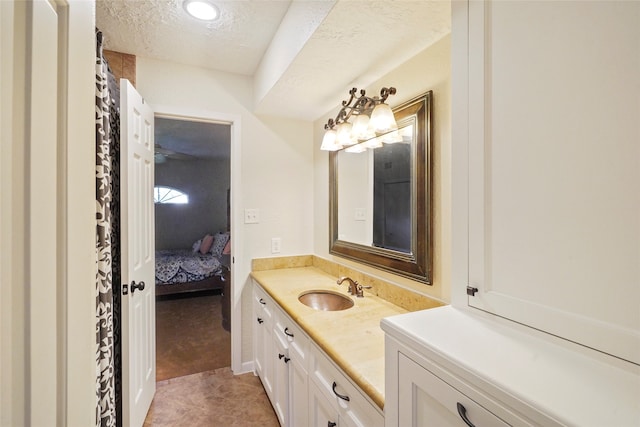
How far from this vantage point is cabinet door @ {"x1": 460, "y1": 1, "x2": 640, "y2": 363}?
0.53 meters

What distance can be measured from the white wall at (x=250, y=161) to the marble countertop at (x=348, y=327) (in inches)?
17.2

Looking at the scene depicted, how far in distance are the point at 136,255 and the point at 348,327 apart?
1.27 meters

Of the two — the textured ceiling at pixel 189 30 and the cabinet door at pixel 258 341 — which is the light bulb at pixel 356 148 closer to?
the textured ceiling at pixel 189 30

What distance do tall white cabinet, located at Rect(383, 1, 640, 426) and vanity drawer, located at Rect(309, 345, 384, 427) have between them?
12cm

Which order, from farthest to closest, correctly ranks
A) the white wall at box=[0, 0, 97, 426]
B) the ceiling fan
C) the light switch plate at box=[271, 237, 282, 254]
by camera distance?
the ceiling fan, the light switch plate at box=[271, 237, 282, 254], the white wall at box=[0, 0, 97, 426]

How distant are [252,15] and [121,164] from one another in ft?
Result: 3.50

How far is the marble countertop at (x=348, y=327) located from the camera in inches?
36.7

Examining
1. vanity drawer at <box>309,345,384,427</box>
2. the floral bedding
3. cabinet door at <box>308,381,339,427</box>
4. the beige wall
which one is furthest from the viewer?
the floral bedding

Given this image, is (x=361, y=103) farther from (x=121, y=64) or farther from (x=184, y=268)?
(x=184, y=268)

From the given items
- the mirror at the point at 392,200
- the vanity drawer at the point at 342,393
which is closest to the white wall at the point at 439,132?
the mirror at the point at 392,200

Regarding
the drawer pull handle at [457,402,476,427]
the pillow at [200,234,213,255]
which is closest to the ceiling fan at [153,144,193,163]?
the pillow at [200,234,213,255]

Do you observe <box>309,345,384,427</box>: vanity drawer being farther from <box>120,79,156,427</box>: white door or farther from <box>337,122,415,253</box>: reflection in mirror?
<box>120,79,156,427</box>: white door

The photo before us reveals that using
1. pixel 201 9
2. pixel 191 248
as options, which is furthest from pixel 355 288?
pixel 191 248

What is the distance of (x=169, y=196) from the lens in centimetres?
565
